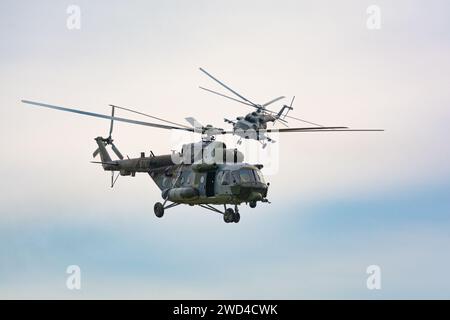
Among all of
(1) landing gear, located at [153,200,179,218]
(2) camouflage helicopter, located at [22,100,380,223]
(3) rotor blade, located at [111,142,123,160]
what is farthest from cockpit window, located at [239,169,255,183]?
(3) rotor blade, located at [111,142,123,160]

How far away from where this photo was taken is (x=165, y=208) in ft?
177

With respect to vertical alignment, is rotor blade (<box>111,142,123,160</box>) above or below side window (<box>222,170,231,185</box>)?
above

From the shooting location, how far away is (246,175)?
164 ft

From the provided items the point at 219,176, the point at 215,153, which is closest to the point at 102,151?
the point at 215,153

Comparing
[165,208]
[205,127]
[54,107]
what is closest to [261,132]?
[205,127]

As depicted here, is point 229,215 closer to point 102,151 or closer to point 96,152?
point 102,151

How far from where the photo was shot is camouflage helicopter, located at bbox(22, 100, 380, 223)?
49719 millimetres

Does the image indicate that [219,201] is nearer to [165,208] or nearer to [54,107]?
[165,208]

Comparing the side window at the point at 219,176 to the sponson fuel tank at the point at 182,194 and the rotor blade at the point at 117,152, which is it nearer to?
the sponson fuel tank at the point at 182,194

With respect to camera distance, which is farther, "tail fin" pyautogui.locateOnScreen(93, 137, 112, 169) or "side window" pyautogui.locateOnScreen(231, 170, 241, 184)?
"tail fin" pyautogui.locateOnScreen(93, 137, 112, 169)

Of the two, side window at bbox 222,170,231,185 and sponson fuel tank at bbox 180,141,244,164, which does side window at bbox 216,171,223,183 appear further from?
sponson fuel tank at bbox 180,141,244,164

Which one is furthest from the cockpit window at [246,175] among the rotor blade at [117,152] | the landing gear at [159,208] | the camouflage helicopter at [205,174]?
the rotor blade at [117,152]
